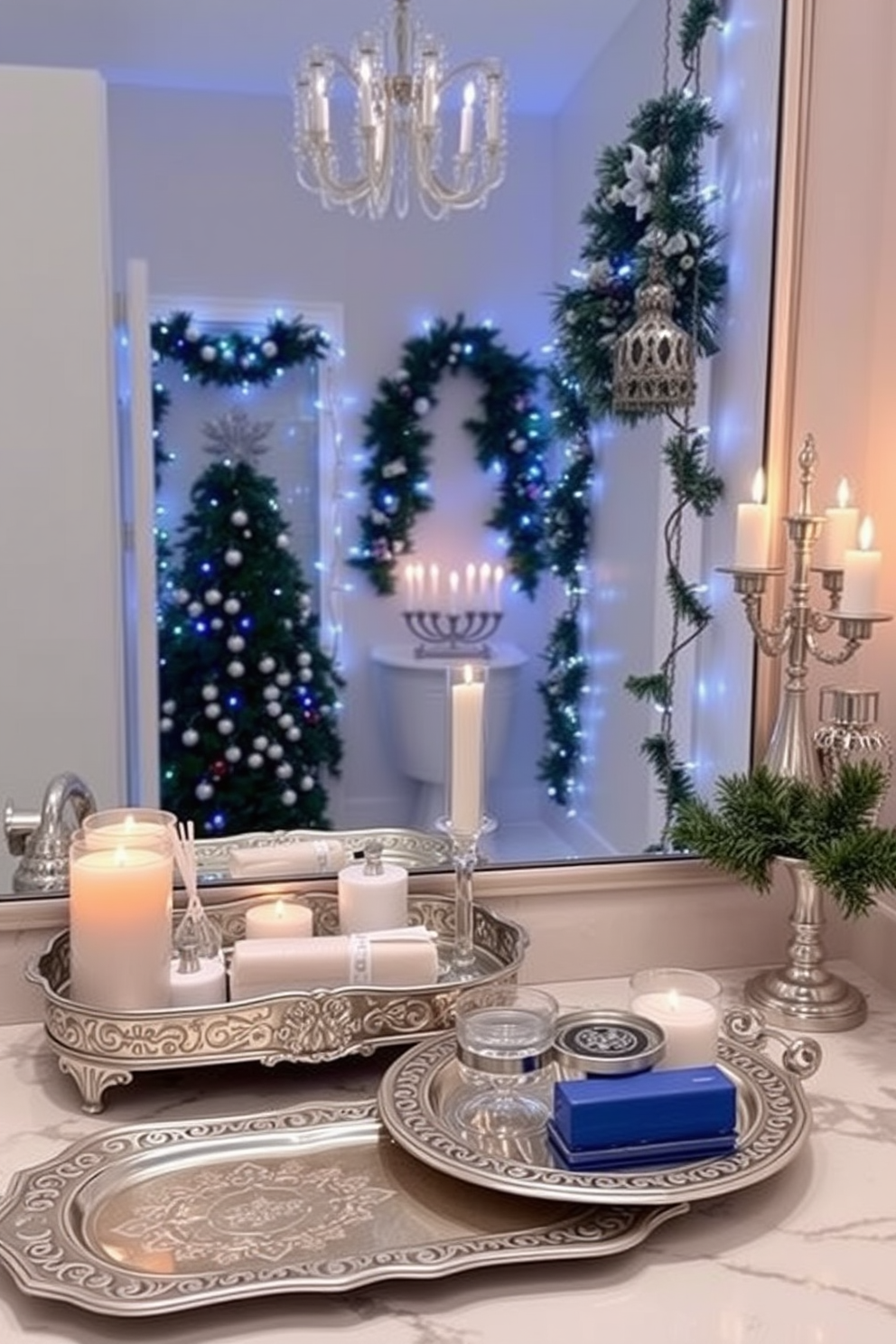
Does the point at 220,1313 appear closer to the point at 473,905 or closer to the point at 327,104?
the point at 473,905

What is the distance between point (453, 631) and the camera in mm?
1464

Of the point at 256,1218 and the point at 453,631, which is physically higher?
the point at 453,631

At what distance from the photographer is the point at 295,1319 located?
0.82 metres

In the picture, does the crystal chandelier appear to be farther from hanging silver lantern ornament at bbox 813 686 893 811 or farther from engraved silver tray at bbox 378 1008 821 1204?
engraved silver tray at bbox 378 1008 821 1204

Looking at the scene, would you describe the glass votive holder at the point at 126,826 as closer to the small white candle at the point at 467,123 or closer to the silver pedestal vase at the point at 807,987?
the silver pedestal vase at the point at 807,987

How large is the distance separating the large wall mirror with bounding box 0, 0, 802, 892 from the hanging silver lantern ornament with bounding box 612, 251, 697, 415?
0.04 meters

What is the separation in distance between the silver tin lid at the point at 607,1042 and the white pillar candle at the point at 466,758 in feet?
0.77

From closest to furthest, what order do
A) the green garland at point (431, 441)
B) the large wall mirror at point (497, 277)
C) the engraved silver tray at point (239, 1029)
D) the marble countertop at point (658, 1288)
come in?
the marble countertop at point (658, 1288) < the engraved silver tray at point (239, 1029) < the large wall mirror at point (497, 277) < the green garland at point (431, 441)

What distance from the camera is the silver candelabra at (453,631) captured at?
4.75 feet

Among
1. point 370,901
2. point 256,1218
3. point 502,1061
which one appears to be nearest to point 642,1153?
point 502,1061

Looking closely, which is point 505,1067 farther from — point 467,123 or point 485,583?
point 467,123

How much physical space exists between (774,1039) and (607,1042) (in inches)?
9.7

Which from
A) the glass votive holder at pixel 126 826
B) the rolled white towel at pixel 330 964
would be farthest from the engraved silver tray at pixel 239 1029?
the glass votive holder at pixel 126 826

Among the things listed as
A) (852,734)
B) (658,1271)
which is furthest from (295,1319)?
(852,734)
